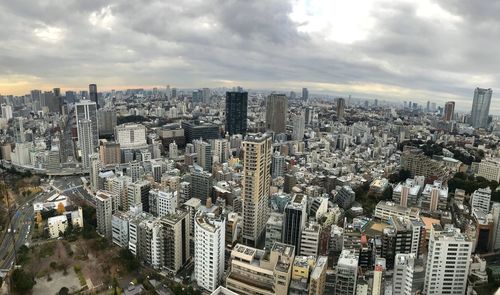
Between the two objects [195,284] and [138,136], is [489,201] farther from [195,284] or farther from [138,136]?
[138,136]

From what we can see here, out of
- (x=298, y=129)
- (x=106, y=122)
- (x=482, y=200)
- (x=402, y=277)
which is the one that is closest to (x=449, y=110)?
(x=298, y=129)

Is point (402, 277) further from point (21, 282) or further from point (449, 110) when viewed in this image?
point (449, 110)

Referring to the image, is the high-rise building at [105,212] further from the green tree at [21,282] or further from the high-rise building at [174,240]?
the green tree at [21,282]

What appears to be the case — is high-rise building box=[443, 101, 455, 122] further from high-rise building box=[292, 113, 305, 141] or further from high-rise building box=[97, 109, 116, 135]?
high-rise building box=[97, 109, 116, 135]

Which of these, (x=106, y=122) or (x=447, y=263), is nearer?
(x=447, y=263)

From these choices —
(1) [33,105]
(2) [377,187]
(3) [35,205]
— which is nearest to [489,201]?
(2) [377,187]

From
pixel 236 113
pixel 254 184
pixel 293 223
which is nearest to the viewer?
pixel 293 223
